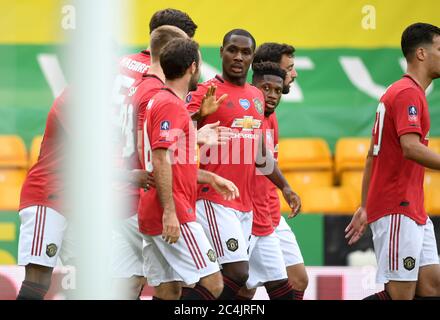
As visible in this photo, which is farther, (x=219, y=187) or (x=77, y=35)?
(x=219, y=187)

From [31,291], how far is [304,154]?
318 cm

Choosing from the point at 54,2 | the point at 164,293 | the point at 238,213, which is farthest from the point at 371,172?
the point at 54,2

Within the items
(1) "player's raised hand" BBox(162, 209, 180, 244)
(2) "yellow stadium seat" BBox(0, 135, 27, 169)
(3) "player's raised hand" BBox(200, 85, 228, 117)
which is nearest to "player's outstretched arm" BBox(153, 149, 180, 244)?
(1) "player's raised hand" BBox(162, 209, 180, 244)

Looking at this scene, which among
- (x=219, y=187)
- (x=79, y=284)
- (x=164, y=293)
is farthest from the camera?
(x=164, y=293)

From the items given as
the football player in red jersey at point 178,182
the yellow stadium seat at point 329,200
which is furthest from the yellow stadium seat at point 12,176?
the football player in red jersey at point 178,182

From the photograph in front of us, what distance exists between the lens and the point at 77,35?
1585 millimetres

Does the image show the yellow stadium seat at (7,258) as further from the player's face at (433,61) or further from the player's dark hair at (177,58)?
the player's face at (433,61)

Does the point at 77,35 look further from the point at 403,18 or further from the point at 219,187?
the point at 403,18

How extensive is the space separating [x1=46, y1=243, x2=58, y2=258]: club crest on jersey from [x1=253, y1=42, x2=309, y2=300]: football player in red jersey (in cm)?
141

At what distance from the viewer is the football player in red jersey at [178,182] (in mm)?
3730

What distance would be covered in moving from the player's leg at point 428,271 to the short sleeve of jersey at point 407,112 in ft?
1.55

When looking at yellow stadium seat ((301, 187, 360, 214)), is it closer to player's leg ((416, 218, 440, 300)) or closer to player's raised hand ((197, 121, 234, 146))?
player's leg ((416, 218, 440, 300))

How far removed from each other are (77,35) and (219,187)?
88.0 inches

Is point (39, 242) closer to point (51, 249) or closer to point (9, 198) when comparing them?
point (51, 249)
